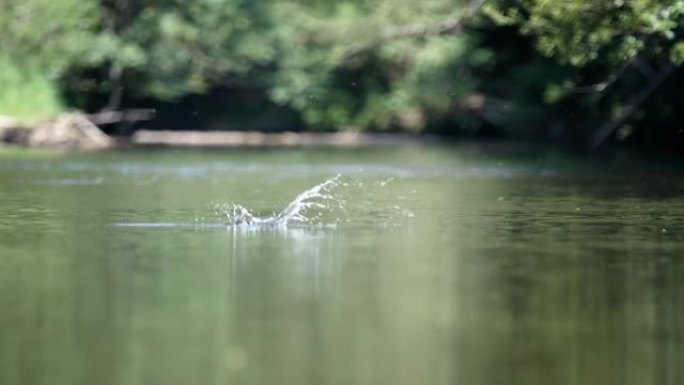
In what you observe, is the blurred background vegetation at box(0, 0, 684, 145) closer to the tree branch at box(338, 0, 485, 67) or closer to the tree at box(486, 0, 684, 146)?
the tree branch at box(338, 0, 485, 67)

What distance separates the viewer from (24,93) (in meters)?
46.8

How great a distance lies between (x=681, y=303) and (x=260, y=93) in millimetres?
39546

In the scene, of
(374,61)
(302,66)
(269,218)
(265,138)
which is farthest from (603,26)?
(265,138)

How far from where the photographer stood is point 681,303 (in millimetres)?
11820

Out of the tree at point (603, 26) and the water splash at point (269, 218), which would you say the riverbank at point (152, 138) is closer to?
the tree at point (603, 26)

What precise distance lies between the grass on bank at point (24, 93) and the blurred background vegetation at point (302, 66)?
1.7 inches

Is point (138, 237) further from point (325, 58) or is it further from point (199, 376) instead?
point (325, 58)

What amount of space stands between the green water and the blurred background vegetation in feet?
65.7

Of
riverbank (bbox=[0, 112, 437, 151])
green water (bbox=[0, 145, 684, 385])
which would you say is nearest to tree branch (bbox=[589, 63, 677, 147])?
riverbank (bbox=[0, 112, 437, 151])

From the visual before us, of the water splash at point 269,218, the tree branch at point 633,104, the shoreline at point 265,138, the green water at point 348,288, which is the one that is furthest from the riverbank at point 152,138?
the water splash at point 269,218

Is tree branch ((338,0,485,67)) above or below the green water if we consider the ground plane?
above

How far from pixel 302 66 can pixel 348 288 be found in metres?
34.9

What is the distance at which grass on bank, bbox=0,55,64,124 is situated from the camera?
1833 inches

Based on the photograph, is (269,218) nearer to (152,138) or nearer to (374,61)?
(374,61)
